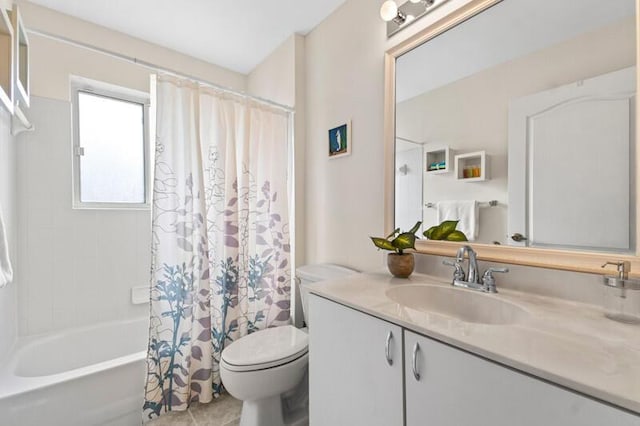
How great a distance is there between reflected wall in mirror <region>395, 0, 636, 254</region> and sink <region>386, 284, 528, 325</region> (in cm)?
25

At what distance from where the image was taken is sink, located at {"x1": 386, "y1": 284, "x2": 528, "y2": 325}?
0.91 m

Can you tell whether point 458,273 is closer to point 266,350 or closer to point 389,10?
point 266,350

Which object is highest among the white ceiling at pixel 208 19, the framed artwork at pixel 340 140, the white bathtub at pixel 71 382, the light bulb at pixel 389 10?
the white ceiling at pixel 208 19

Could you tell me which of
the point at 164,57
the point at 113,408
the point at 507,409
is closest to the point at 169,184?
the point at 113,408

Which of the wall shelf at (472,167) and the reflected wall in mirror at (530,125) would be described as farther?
the wall shelf at (472,167)

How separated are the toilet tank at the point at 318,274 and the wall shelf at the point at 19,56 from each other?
1628mm

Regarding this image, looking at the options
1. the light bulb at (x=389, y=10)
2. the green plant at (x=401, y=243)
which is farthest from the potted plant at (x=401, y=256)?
the light bulb at (x=389, y=10)

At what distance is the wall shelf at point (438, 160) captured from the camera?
4.08ft

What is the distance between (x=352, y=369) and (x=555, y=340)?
559mm

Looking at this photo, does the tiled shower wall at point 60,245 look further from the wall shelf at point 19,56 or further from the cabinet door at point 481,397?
the cabinet door at point 481,397

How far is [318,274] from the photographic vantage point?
170 cm

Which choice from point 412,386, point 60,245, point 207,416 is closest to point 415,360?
point 412,386

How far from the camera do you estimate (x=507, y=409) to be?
57 cm

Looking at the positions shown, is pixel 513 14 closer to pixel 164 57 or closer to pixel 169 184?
pixel 169 184
